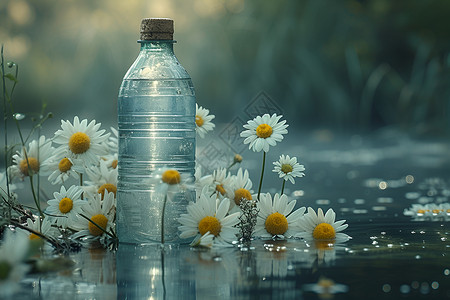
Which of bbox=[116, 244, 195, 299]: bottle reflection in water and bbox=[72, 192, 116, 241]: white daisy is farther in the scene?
bbox=[72, 192, 116, 241]: white daisy

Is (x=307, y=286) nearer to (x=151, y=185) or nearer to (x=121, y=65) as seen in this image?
(x=151, y=185)

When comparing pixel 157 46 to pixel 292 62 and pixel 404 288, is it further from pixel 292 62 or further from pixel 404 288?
pixel 292 62

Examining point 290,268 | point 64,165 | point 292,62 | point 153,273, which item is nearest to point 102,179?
point 64,165

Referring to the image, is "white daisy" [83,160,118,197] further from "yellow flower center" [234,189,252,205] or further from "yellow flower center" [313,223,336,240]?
"yellow flower center" [313,223,336,240]

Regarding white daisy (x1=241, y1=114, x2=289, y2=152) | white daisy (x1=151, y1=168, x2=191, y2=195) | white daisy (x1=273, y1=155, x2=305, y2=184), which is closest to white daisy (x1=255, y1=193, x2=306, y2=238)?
white daisy (x1=273, y1=155, x2=305, y2=184)

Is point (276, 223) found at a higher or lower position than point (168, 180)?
lower

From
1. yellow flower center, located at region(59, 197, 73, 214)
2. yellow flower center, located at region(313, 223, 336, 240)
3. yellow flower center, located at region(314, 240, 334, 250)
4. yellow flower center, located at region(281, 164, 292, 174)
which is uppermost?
yellow flower center, located at region(281, 164, 292, 174)

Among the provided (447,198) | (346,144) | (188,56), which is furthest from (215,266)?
(188,56)

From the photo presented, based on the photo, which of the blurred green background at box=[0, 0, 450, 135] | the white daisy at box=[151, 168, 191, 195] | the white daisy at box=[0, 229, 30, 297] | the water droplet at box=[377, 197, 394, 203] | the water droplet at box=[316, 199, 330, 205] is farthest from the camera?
the blurred green background at box=[0, 0, 450, 135]
